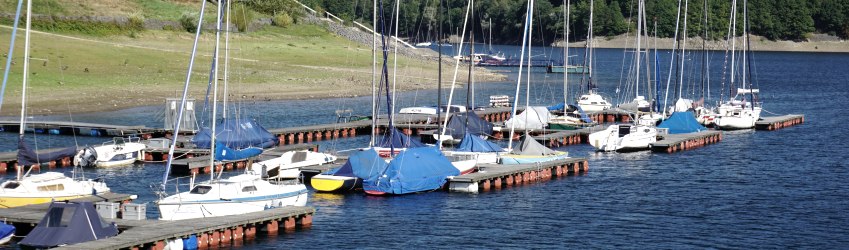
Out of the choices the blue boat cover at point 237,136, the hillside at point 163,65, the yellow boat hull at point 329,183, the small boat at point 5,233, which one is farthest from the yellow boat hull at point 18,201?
the hillside at point 163,65

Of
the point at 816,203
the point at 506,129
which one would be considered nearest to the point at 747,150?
the point at 506,129

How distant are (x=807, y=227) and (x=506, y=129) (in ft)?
112

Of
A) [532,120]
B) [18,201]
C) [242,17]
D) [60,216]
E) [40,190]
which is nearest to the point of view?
[60,216]

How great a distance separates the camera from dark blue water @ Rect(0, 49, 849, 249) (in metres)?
53.2

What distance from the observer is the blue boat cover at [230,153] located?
68625mm

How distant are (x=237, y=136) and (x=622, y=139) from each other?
23342 millimetres

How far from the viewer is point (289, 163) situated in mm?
66750

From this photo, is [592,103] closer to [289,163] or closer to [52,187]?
[289,163]

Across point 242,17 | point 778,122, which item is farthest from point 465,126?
point 242,17

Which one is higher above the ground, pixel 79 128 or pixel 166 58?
pixel 166 58

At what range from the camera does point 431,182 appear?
207ft

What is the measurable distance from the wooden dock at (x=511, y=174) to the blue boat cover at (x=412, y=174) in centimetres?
100

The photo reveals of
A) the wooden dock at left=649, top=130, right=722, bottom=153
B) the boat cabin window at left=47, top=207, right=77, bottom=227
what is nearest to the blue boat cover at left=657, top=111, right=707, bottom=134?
the wooden dock at left=649, top=130, right=722, bottom=153

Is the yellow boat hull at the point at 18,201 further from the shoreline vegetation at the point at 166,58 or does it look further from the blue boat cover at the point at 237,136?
the shoreline vegetation at the point at 166,58
